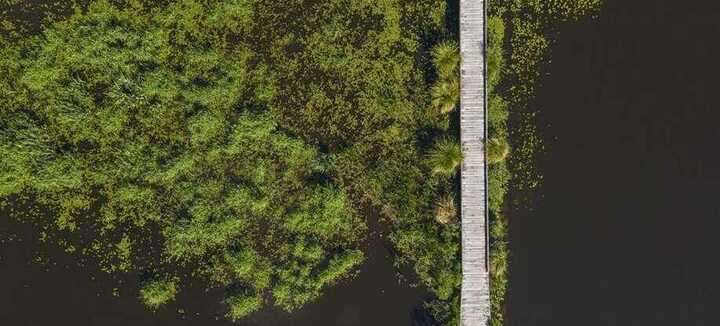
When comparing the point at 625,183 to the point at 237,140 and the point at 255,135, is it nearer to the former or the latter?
the point at 255,135

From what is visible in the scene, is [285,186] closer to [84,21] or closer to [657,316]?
[84,21]

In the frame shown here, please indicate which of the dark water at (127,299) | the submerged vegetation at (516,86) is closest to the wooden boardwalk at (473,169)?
the submerged vegetation at (516,86)

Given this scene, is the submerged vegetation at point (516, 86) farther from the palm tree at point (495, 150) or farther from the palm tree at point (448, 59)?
the palm tree at point (448, 59)

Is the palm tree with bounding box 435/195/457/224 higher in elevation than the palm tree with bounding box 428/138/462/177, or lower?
lower

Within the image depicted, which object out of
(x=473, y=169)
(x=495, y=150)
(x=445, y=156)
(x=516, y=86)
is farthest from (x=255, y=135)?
(x=516, y=86)

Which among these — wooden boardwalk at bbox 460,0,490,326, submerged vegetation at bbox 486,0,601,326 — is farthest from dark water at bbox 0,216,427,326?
submerged vegetation at bbox 486,0,601,326

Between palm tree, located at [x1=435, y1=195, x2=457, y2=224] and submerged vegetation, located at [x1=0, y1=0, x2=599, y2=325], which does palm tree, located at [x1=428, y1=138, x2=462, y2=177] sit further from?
palm tree, located at [x1=435, y1=195, x2=457, y2=224]

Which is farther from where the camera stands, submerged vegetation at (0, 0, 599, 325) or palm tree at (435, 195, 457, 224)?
palm tree at (435, 195, 457, 224)
